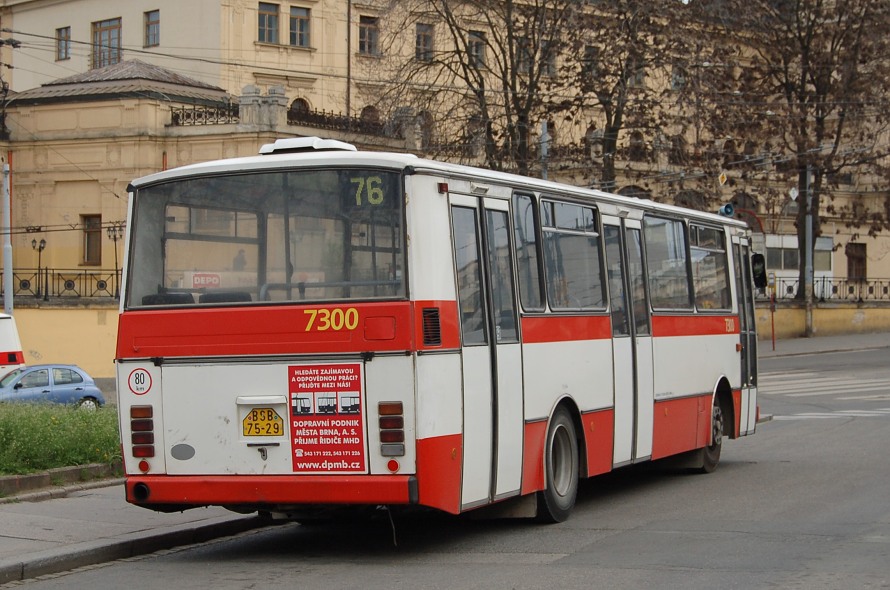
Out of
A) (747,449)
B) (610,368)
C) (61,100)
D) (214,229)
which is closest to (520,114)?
(61,100)

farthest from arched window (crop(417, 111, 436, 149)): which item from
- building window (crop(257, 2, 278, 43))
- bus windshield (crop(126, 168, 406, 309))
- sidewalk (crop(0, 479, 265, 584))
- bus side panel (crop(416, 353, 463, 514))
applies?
bus side panel (crop(416, 353, 463, 514))

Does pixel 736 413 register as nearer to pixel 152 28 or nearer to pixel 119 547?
pixel 119 547

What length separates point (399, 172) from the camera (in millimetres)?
10461

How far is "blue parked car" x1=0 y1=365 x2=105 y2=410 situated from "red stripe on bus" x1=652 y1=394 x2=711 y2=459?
59.3 ft

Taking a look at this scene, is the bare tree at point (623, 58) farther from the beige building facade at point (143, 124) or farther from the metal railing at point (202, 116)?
the metal railing at point (202, 116)

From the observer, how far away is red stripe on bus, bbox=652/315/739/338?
15.1 m

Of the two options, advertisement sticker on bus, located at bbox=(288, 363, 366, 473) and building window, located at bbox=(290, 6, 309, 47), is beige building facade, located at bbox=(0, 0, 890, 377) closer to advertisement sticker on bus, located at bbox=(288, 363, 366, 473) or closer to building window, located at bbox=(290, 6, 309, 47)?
building window, located at bbox=(290, 6, 309, 47)

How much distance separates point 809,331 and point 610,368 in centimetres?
4337

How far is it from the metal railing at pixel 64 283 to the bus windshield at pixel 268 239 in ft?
105

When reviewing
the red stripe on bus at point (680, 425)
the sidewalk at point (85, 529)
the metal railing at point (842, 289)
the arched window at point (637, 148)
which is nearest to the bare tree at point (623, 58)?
the arched window at point (637, 148)

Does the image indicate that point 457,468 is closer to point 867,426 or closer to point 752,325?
point 752,325

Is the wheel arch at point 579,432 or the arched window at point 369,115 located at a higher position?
the arched window at point 369,115

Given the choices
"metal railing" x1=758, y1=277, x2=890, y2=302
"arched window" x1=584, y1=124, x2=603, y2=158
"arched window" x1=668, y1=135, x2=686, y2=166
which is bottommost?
"metal railing" x1=758, y1=277, x2=890, y2=302

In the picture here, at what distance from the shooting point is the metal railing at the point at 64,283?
1722 inches
